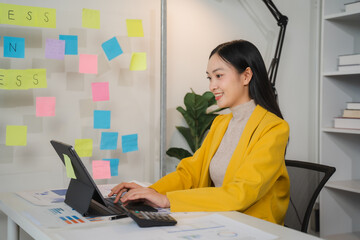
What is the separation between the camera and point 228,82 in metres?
1.71

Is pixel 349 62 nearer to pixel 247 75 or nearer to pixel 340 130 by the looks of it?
pixel 340 130

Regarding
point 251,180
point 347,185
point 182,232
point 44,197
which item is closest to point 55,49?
point 44,197

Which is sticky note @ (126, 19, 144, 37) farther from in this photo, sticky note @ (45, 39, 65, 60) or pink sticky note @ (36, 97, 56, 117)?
pink sticky note @ (36, 97, 56, 117)

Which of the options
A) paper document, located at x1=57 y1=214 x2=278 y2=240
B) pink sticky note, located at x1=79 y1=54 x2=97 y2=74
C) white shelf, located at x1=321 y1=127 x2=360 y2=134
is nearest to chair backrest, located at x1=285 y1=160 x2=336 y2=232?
paper document, located at x1=57 y1=214 x2=278 y2=240

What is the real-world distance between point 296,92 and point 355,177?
87 cm

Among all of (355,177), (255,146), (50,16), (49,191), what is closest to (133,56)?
(50,16)

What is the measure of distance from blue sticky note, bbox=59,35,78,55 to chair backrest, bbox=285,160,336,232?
1.34 m

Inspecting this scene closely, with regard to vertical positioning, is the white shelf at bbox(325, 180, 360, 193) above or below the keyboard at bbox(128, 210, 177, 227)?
below

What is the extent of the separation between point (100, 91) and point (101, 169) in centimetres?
46

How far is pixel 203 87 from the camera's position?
297cm

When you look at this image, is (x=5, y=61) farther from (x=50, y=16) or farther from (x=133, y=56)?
(x=133, y=56)

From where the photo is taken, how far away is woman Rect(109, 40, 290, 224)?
1.39 meters

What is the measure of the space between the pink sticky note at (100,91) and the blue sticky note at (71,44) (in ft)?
0.72

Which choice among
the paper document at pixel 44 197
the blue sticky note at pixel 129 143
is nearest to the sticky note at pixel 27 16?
the blue sticky note at pixel 129 143
